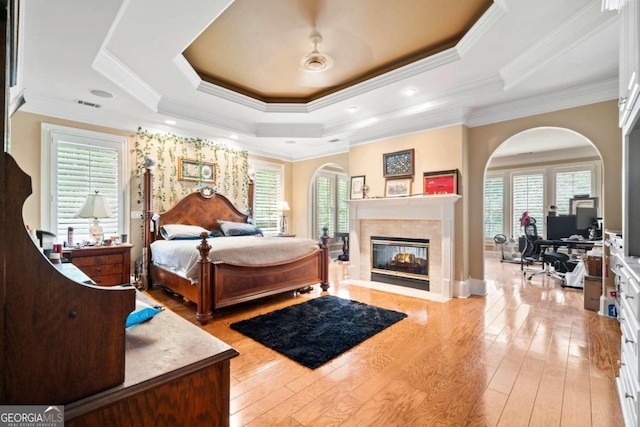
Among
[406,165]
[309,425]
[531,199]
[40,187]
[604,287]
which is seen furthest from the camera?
[531,199]

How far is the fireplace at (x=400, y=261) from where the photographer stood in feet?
14.6

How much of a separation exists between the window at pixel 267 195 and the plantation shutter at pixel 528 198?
5962mm

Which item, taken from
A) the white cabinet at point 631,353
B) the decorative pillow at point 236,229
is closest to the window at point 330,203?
the decorative pillow at point 236,229

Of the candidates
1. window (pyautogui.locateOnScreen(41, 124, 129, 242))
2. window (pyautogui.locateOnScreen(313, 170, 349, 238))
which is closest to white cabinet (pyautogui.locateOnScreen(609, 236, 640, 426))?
window (pyautogui.locateOnScreen(41, 124, 129, 242))

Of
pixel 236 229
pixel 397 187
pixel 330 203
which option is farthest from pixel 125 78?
pixel 330 203

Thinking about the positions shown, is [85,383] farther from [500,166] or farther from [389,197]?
A: [500,166]

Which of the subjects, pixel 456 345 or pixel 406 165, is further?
pixel 406 165

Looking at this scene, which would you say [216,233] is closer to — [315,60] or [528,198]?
[315,60]

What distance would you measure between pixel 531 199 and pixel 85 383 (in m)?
8.85

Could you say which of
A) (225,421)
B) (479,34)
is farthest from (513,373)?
(479,34)

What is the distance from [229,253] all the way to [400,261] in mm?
2715

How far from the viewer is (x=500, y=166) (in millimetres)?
7766

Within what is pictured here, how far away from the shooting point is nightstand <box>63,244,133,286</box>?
3.54m

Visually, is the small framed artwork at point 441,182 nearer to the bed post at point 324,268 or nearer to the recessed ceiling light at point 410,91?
the recessed ceiling light at point 410,91
